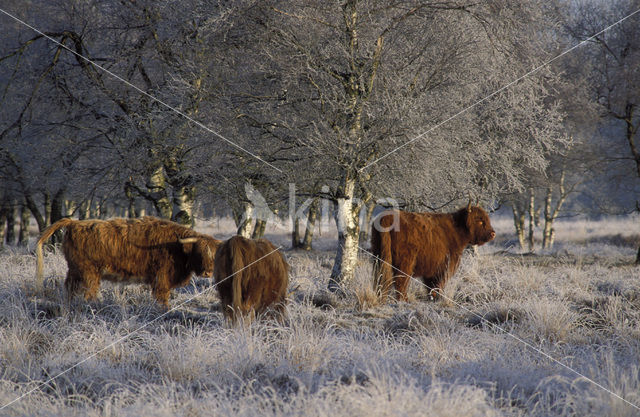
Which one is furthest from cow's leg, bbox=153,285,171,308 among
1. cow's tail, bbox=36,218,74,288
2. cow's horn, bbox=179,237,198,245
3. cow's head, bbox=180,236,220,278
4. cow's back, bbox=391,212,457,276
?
cow's back, bbox=391,212,457,276

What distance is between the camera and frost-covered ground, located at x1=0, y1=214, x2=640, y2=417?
11.7ft

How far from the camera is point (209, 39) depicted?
8961 millimetres

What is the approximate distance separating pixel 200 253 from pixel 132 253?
3.26ft

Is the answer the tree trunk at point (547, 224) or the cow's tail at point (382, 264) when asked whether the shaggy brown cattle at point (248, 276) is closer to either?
the cow's tail at point (382, 264)

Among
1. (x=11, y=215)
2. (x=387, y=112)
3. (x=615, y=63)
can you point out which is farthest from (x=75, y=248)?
(x=11, y=215)

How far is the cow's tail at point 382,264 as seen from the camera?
27.1 ft

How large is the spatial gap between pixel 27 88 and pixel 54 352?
38.4 feet

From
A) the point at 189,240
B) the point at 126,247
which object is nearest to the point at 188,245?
the point at 189,240

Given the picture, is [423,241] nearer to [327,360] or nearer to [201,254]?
[201,254]

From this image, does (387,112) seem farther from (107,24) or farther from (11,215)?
(11,215)

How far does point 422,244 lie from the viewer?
8438mm

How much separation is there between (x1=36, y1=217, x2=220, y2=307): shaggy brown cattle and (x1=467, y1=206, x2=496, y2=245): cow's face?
13.8 feet

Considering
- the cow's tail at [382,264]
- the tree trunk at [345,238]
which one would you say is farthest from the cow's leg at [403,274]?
the tree trunk at [345,238]

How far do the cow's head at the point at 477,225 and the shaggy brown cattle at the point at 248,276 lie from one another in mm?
3993
